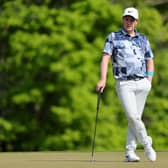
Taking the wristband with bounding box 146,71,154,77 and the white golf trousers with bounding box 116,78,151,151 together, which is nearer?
the white golf trousers with bounding box 116,78,151,151

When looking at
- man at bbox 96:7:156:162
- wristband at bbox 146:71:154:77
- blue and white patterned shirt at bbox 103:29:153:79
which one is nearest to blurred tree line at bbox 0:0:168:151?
wristband at bbox 146:71:154:77

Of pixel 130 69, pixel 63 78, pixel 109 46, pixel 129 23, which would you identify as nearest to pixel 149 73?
pixel 130 69

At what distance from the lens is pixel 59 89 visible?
37625mm

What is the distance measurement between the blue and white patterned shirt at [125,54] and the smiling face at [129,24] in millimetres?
76

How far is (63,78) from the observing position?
37.0 m

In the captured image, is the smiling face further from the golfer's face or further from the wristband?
the wristband

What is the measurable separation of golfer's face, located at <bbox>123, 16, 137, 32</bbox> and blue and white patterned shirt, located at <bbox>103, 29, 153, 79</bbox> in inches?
4.4

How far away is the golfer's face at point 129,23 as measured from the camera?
39.1 ft

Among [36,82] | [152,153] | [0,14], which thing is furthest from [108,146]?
[152,153]

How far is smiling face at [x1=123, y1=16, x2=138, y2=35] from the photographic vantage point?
11906 millimetres

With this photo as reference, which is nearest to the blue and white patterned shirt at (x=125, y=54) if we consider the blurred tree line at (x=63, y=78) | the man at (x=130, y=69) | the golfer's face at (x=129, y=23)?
the man at (x=130, y=69)

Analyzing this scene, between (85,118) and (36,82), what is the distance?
9.23 feet

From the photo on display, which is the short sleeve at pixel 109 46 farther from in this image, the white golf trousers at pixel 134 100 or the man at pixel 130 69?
the white golf trousers at pixel 134 100

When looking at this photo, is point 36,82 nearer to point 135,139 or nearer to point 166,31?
point 166,31
